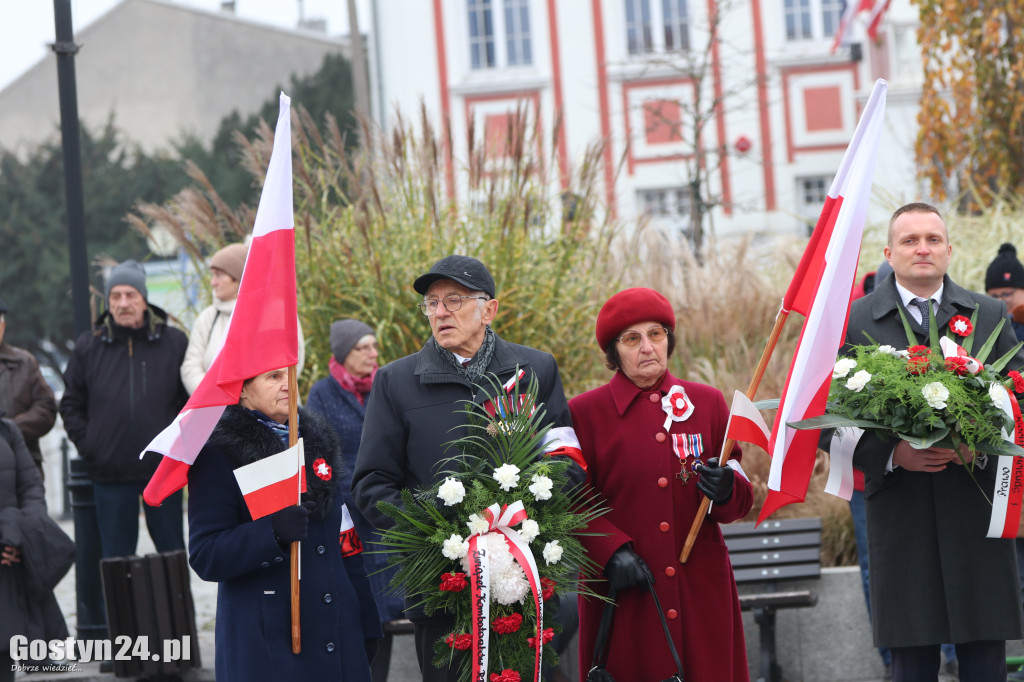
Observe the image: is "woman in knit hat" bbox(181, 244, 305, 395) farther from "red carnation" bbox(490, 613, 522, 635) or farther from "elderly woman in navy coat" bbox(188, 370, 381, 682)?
"red carnation" bbox(490, 613, 522, 635)

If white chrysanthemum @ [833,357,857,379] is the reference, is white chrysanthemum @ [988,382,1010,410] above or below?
below

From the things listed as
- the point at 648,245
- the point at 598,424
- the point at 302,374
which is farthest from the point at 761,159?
the point at 598,424

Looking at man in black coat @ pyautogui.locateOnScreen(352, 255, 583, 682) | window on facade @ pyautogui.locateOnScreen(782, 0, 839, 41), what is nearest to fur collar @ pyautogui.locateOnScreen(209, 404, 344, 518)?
man in black coat @ pyautogui.locateOnScreen(352, 255, 583, 682)

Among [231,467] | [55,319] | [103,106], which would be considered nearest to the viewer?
[231,467]

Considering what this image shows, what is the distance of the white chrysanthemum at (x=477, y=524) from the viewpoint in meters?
3.76

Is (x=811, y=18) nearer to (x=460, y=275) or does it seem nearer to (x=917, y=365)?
(x=917, y=365)

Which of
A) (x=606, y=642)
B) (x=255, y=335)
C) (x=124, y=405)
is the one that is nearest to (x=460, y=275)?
(x=255, y=335)

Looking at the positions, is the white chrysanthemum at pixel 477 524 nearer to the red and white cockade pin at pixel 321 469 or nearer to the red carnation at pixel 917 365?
the red and white cockade pin at pixel 321 469

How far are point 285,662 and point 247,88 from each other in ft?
118

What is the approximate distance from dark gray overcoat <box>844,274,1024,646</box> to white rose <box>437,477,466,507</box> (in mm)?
1484

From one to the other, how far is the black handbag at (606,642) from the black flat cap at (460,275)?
111 centimetres

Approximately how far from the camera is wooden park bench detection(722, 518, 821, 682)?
6129 mm

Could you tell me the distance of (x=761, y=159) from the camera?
86.7 ft

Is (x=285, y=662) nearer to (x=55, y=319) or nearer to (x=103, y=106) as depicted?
(x=55, y=319)
